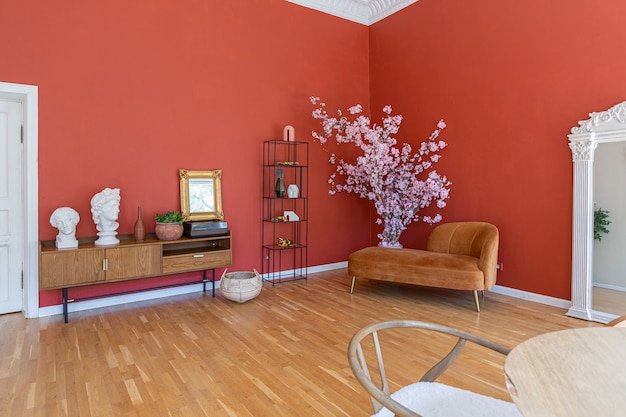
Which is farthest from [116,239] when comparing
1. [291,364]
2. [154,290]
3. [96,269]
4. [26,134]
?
[291,364]

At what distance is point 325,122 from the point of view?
538 cm

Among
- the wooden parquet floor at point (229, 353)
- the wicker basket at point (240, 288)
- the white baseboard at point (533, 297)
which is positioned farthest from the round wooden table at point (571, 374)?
the wicker basket at point (240, 288)

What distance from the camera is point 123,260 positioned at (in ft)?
13.0

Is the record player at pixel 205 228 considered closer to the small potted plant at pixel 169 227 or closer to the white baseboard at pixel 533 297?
the small potted plant at pixel 169 227

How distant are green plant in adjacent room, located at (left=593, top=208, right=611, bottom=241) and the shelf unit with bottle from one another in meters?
3.14

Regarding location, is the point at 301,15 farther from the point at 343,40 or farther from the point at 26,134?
the point at 26,134

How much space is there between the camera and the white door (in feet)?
13.1

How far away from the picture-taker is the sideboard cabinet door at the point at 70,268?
3627mm

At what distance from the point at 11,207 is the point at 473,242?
474cm

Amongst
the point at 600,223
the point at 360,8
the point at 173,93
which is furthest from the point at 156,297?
the point at 360,8

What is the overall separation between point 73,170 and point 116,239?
0.82 metres

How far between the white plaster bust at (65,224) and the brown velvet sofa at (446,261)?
285cm

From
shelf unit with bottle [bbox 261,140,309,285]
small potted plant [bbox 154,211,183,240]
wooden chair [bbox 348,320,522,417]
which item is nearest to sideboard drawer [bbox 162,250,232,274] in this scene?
small potted plant [bbox 154,211,183,240]

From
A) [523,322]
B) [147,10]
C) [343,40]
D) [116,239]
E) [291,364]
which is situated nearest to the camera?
[291,364]
